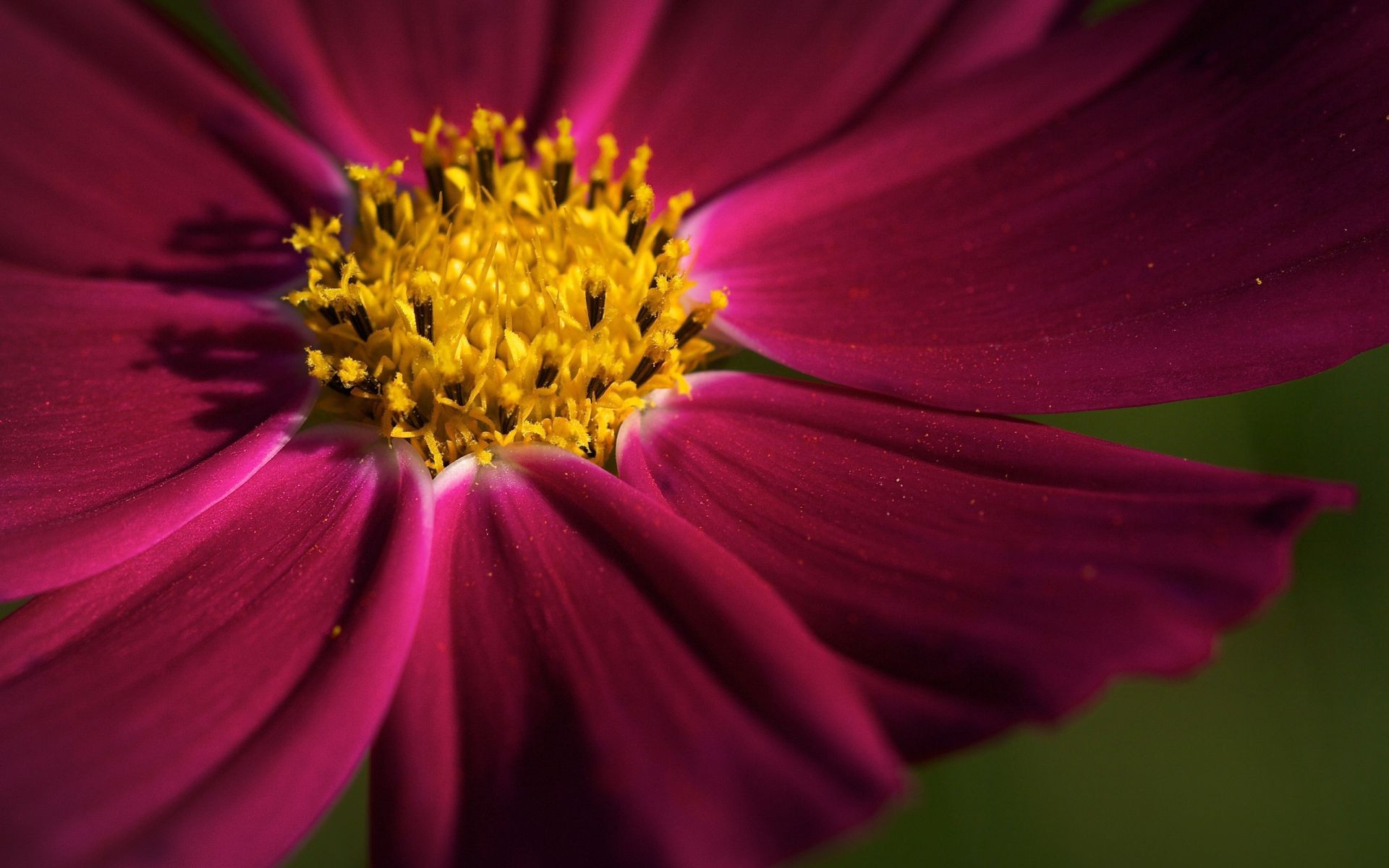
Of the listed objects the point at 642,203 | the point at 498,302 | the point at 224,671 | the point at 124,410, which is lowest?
the point at 224,671

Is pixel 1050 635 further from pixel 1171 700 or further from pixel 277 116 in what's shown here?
pixel 277 116

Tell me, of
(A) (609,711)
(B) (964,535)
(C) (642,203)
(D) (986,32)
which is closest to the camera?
(A) (609,711)

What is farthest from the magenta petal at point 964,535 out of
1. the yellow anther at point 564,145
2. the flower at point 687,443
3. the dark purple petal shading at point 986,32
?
the dark purple petal shading at point 986,32

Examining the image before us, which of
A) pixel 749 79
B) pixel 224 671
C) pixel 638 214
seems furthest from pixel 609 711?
pixel 749 79

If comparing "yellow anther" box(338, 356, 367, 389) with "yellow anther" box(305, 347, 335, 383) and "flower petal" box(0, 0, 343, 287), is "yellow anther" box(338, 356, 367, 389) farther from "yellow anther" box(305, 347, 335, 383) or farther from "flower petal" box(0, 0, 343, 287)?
"flower petal" box(0, 0, 343, 287)

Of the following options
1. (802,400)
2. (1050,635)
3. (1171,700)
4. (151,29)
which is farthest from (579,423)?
(1171,700)

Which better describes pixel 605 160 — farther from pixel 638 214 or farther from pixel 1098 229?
pixel 1098 229

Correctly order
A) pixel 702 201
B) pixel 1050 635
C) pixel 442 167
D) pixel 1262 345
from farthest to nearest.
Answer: pixel 702 201 → pixel 442 167 → pixel 1262 345 → pixel 1050 635
